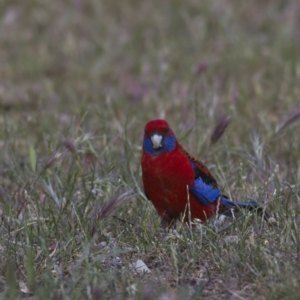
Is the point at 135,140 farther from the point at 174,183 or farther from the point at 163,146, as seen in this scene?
the point at 174,183

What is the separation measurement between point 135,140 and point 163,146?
1230mm

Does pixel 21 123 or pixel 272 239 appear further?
pixel 21 123

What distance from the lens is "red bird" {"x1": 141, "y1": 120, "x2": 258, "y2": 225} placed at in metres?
3.76

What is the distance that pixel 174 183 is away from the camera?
3.78 m

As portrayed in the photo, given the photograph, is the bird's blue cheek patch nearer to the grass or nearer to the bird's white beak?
the bird's white beak

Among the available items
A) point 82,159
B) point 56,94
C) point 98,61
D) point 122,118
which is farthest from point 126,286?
point 98,61

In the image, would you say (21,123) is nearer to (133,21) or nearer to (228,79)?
(228,79)

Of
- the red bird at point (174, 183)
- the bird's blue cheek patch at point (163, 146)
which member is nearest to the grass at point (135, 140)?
the red bird at point (174, 183)

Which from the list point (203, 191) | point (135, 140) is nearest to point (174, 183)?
point (203, 191)

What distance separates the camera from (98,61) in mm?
6992

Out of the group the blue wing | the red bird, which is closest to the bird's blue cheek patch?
the red bird

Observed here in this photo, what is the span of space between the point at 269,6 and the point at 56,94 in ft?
9.49

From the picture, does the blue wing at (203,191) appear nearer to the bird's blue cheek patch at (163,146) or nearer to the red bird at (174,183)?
the red bird at (174,183)

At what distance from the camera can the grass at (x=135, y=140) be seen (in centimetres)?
308
